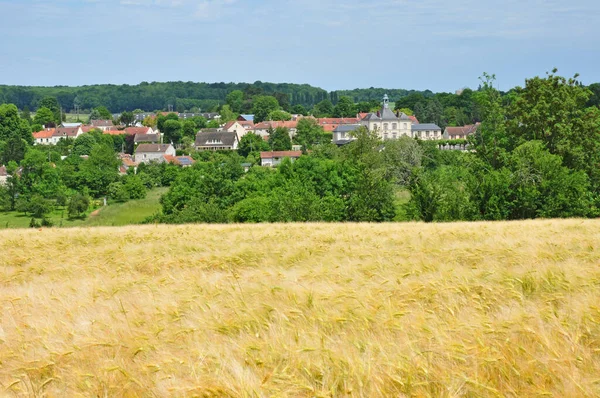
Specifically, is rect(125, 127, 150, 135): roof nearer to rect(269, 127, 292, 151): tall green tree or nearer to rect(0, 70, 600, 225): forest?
rect(269, 127, 292, 151): tall green tree

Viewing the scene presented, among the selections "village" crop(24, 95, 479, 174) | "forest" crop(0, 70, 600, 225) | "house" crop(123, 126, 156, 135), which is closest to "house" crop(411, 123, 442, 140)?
"village" crop(24, 95, 479, 174)

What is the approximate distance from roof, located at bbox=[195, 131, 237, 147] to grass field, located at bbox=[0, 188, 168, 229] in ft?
A: 216

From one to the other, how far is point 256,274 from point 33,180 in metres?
75.6

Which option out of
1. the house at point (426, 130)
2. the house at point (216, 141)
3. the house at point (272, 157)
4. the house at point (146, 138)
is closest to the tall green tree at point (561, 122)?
the house at point (272, 157)

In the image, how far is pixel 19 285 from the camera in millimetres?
9898

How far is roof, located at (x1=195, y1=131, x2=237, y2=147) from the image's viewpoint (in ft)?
462

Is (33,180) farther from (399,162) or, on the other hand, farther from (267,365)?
(267,365)

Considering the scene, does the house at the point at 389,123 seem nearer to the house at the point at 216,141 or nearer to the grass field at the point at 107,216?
the house at the point at 216,141

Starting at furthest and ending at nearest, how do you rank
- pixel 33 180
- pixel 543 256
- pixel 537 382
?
pixel 33 180, pixel 543 256, pixel 537 382

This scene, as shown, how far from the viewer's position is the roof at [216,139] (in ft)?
462

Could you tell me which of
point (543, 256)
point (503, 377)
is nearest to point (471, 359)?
point (503, 377)

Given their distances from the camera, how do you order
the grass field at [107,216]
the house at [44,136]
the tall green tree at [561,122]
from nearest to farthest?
the tall green tree at [561,122] → the grass field at [107,216] → the house at [44,136]

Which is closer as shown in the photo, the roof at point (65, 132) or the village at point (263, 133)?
the village at point (263, 133)

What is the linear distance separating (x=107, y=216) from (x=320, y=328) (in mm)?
61164
